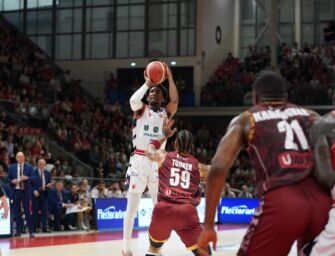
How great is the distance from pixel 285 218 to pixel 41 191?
1297cm

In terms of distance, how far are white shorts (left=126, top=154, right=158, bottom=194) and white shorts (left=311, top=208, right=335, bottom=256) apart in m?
5.05

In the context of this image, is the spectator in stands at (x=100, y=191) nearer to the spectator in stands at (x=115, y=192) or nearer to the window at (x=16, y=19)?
the spectator in stands at (x=115, y=192)

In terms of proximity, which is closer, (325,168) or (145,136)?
(325,168)

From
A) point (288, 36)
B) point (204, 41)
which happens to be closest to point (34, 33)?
point (204, 41)

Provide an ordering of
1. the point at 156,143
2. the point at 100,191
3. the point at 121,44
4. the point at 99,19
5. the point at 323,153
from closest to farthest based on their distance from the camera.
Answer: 1. the point at 323,153
2. the point at 156,143
3. the point at 100,191
4. the point at 121,44
5. the point at 99,19

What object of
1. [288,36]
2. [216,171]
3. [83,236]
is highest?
[288,36]

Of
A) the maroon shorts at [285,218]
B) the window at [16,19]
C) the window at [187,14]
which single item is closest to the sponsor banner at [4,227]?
the maroon shorts at [285,218]

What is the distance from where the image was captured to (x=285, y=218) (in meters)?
4.23

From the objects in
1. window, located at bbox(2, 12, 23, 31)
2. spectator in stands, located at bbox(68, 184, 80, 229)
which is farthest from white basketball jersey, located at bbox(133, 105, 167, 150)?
window, located at bbox(2, 12, 23, 31)

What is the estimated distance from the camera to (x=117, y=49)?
35.5 meters

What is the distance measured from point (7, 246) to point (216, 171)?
916 centimetres

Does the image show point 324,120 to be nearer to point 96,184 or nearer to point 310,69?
point 96,184

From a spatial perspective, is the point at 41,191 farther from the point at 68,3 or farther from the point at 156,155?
the point at 68,3

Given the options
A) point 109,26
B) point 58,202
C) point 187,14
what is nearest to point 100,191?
point 58,202
